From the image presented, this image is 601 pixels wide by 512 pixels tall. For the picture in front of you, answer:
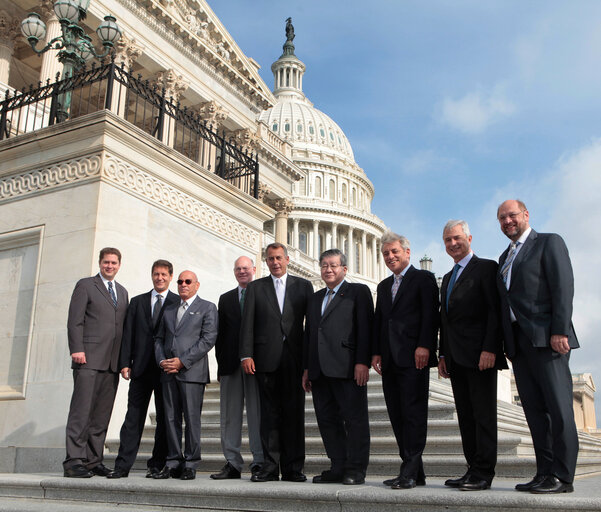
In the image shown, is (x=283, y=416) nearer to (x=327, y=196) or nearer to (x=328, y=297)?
(x=328, y=297)

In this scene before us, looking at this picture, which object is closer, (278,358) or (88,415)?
(278,358)

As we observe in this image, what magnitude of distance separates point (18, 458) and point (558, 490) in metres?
6.49

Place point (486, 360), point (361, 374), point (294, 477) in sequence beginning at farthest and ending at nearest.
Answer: point (294, 477) → point (361, 374) → point (486, 360)

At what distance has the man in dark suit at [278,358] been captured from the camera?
5617 millimetres

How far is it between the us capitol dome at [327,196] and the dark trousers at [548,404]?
83.2m

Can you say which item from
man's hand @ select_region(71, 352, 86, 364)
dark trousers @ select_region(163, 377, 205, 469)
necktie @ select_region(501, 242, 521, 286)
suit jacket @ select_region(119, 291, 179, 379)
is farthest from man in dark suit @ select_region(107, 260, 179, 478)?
necktie @ select_region(501, 242, 521, 286)

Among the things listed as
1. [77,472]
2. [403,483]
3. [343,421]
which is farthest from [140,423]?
[403,483]

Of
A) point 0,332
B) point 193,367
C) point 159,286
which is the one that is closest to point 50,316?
point 0,332

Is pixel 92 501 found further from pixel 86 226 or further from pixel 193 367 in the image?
pixel 86 226

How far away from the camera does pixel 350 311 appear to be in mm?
5484

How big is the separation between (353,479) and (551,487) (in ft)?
5.11

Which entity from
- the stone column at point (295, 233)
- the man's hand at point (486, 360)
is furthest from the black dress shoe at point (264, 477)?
the stone column at point (295, 233)

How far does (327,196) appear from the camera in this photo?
328 ft

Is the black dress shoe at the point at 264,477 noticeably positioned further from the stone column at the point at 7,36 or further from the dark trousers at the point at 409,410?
the stone column at the point at 7,36
